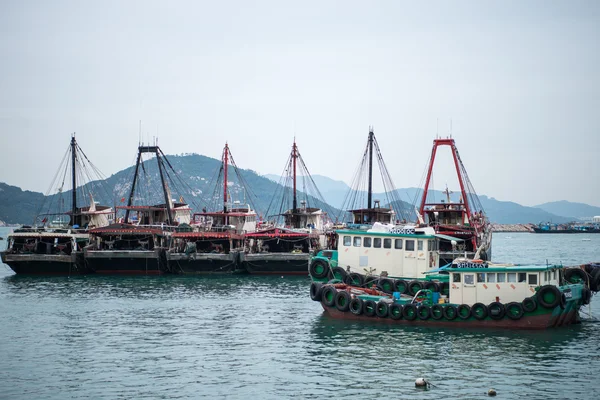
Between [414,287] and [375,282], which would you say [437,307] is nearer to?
[414,287]

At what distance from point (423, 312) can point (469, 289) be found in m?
2.64

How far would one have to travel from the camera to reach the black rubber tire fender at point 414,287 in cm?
4191

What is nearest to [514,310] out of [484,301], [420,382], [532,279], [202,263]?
[484,301]

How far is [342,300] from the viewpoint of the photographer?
40.1 metres

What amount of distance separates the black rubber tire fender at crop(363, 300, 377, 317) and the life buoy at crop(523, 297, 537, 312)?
25.1 ft

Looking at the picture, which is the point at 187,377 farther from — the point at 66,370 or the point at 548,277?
the point at 548,277

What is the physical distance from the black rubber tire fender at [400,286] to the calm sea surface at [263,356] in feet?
14.2

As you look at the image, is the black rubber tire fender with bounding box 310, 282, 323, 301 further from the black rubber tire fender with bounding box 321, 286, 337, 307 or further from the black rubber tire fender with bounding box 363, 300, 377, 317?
the black rubber tire fender with bounding box 363, 300, 377, 317

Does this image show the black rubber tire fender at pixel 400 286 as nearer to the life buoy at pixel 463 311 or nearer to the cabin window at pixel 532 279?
the life buoy at pixel 463 311

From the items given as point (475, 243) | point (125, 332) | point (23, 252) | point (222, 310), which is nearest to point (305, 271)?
point (475, 243)

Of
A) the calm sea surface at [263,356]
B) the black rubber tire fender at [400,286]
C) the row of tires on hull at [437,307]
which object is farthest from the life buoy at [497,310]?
the black rubber tire fender at [400,286]

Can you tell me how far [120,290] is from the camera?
56.9 meters

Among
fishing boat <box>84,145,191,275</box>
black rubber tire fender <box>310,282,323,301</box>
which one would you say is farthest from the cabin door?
fishing boat <box>84,145,191,275</box>

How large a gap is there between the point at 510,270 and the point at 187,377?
56.8 feet
